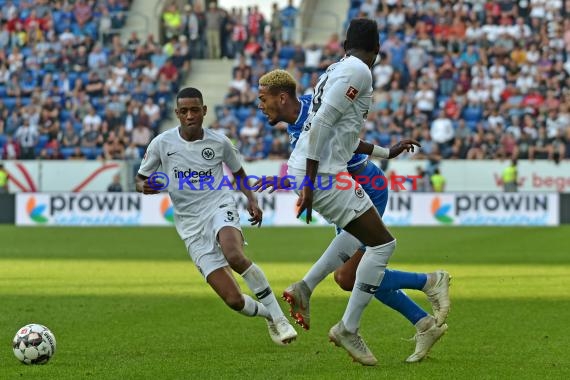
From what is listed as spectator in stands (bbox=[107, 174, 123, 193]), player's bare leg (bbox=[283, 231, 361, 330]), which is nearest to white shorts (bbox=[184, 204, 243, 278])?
player's bare leg (bbox=[283, 231, 361, 330])

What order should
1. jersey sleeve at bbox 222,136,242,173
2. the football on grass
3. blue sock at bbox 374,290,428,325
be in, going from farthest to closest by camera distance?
jersey sleeve at bbox 222,136,242,173 → blue sock at bbox 374,290,428,325 → the football on grass

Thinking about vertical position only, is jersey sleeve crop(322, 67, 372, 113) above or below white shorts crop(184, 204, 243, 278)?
above

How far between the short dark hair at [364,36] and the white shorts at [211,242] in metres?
2.14

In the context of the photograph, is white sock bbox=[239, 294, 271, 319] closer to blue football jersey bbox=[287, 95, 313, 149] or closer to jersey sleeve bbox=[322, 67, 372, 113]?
blue football jersey bbox=[287, 95, 313, 149]

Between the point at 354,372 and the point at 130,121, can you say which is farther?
the point at 130,121

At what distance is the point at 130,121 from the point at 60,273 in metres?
17.2

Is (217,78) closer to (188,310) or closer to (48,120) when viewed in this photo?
(48,120)

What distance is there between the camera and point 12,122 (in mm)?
34719

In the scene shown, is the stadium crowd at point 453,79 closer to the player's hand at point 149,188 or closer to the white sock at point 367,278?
the player's hand at point 149,188

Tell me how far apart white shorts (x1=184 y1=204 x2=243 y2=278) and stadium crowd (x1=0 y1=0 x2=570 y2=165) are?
22.1 m

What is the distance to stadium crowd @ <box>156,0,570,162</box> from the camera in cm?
3122

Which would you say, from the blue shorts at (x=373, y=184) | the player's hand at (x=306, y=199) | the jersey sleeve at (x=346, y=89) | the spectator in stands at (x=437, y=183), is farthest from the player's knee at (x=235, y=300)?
the spectator in stands at (x=437, y=183)

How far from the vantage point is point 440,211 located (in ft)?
96.6

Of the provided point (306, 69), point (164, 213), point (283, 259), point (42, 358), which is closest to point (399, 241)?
point (283, 259)
